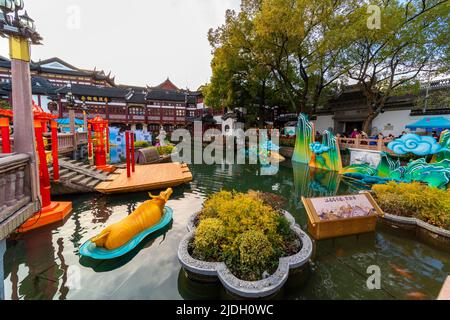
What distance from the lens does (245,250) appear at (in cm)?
377

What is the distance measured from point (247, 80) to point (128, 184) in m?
18.8

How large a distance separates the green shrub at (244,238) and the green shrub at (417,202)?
12.4 feet

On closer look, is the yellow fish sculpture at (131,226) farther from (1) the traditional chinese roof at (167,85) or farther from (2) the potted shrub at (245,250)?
(1) the traditional chinese roof at (167,85)

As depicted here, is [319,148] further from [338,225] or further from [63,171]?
[63,171]

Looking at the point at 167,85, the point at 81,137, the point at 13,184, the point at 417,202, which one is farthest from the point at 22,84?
the point at 167,85

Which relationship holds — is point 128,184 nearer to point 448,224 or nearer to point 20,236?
point 20,236

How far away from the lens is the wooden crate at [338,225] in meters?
5.41

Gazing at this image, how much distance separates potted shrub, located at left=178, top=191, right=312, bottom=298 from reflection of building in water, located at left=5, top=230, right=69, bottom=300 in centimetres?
240

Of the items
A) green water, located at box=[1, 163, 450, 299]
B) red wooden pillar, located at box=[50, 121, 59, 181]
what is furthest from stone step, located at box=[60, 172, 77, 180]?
green water, located at box=[1, 163, 450, 299]

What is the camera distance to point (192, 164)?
1733cm

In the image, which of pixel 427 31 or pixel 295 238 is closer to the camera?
pixel 295 238

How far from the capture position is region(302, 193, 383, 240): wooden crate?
213 inches
